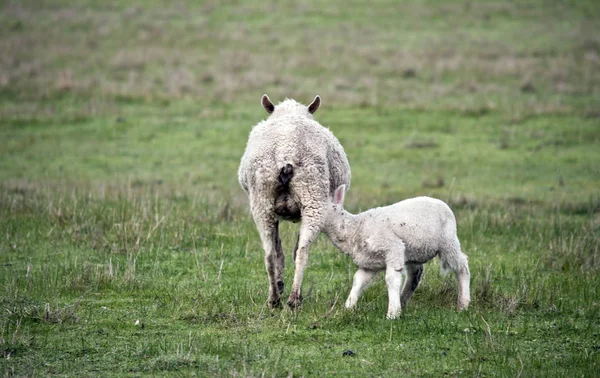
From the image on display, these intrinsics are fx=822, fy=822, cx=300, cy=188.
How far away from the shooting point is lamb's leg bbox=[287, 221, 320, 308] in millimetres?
7875

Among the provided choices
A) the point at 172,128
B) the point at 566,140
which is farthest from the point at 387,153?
the point at 172,128

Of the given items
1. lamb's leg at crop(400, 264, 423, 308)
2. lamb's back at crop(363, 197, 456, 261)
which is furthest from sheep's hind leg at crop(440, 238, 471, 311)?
lamb's leg at crop(400, 264, 423, 308)

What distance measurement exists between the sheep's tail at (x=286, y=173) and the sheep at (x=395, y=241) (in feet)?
1.76

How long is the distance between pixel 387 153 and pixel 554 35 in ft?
47.2

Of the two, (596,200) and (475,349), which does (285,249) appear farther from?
(596,200)

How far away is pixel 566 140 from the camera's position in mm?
20812

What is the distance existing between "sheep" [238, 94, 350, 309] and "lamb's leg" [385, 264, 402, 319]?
2.72ft

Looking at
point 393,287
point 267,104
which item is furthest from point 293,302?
point 267,104

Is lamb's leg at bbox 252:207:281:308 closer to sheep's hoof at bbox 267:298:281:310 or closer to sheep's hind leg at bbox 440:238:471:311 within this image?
sheep's hoof at bbox 267:298:281:310

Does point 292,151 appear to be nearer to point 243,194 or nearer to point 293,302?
point 293,302

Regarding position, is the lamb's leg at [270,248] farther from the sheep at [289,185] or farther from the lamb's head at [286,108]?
the lamb's head at [286,108]

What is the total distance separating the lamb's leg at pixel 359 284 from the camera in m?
7.97

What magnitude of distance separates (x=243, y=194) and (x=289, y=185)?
846 cm

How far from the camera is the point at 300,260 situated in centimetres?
791
